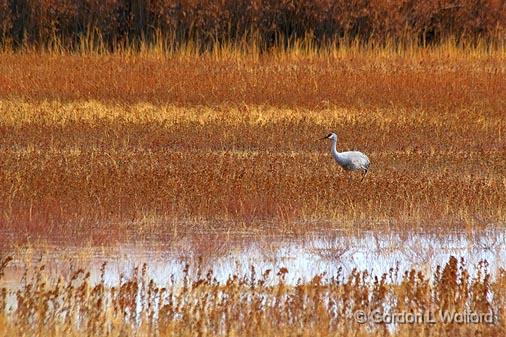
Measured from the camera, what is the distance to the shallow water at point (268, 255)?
27.8 ft

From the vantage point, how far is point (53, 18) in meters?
24.9

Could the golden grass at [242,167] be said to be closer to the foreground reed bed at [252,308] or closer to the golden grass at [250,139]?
the golden grass at [250,139]

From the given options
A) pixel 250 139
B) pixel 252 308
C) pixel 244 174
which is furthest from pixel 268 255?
pixel 250 139

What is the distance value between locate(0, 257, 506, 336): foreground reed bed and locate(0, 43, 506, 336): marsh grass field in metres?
0.02

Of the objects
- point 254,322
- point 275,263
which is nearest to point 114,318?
point 254,322

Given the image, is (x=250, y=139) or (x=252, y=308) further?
(x=250, y=139)

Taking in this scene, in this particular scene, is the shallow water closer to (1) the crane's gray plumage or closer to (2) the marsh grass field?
(2) the marsh grass field

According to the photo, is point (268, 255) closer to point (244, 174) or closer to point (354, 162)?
point (244, 174)

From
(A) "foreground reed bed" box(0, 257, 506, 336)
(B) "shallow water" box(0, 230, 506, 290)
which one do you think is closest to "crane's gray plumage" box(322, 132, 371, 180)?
(B) "shallow water" box(0, 230, 506, 290)

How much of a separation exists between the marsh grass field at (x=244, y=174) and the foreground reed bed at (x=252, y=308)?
17 mm

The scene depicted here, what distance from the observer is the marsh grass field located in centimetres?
709

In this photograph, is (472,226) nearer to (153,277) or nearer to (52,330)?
(153,277)

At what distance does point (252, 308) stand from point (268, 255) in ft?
7.14

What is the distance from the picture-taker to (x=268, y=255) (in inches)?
362
